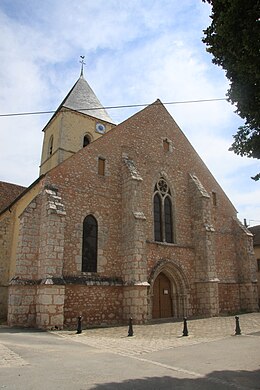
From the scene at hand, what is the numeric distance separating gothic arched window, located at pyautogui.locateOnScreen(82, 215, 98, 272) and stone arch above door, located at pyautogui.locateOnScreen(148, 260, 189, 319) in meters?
3.55

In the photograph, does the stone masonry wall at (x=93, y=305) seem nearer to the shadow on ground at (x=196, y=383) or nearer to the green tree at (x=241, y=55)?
the shadow on ground at (x=196, y=383)

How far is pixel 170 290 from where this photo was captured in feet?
61.4

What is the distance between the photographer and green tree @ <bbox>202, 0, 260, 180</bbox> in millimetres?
6266

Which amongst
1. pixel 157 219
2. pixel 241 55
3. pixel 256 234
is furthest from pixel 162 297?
pixel 256 234

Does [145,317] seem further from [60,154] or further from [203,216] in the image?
[60,154]

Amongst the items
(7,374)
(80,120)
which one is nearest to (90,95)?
(80,120)

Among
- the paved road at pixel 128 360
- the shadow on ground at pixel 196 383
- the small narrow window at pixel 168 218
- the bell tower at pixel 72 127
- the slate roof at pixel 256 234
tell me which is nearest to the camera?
the shadow on ground at pixel 196 383

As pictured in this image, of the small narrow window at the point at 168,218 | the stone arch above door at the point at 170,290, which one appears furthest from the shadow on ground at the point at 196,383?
the small narrow window at the point at 168,218

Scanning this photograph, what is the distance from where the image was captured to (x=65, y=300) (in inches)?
556

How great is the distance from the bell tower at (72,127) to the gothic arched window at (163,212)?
10.0m

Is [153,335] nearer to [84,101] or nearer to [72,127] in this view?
[72,127]

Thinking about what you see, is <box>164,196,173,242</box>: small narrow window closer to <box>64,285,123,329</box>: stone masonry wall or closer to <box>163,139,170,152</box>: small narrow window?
<box>163,139,170,152</box>: small narrow window

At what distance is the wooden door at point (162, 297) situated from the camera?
57.8 ft

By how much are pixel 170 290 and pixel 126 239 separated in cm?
461
